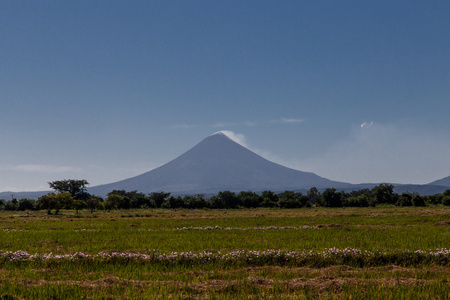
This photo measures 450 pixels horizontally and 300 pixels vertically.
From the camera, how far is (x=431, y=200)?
346 ft

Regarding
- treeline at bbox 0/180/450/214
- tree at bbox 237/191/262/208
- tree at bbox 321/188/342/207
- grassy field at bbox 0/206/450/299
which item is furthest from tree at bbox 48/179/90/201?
grassy field at bbox 0/206/450/299

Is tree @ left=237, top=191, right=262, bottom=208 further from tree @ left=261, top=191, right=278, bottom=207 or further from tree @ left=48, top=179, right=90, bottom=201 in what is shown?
tree @ left=48, top=179, right=90, bottom=201

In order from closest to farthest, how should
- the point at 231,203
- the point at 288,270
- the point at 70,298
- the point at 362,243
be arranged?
the point at 70,298 < the point at 288,270 < the point at 362,243 < the point at 231,203

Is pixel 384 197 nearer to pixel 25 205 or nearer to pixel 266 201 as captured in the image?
pixel 266 201

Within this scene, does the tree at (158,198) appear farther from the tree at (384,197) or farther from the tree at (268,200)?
the tree at (384,197)

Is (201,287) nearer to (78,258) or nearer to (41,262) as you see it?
(78,258)

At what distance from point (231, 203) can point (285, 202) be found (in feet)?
57.1

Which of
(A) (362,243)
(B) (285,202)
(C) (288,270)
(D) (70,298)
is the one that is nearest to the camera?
(D) (70,298)

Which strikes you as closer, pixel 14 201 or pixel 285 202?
pixel 285 202

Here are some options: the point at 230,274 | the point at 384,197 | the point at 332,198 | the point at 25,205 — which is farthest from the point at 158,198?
the point at 230,274

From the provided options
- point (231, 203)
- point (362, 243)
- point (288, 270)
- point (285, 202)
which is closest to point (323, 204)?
point (285, 202)

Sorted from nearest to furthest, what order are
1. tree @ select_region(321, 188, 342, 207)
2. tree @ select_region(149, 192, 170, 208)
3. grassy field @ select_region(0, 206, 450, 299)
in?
grassy field @ select_region(0, 206, 450, 299)
tree @ select_region(321, 188, 342, 207)
tree @ select_region(149, 192, 170, 208)

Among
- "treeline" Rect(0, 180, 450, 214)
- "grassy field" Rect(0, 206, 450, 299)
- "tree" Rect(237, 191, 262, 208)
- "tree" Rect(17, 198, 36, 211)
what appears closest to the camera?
"grassy field" Rect(0, 206, 450, 299)

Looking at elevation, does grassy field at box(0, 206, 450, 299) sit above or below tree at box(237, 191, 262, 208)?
above
